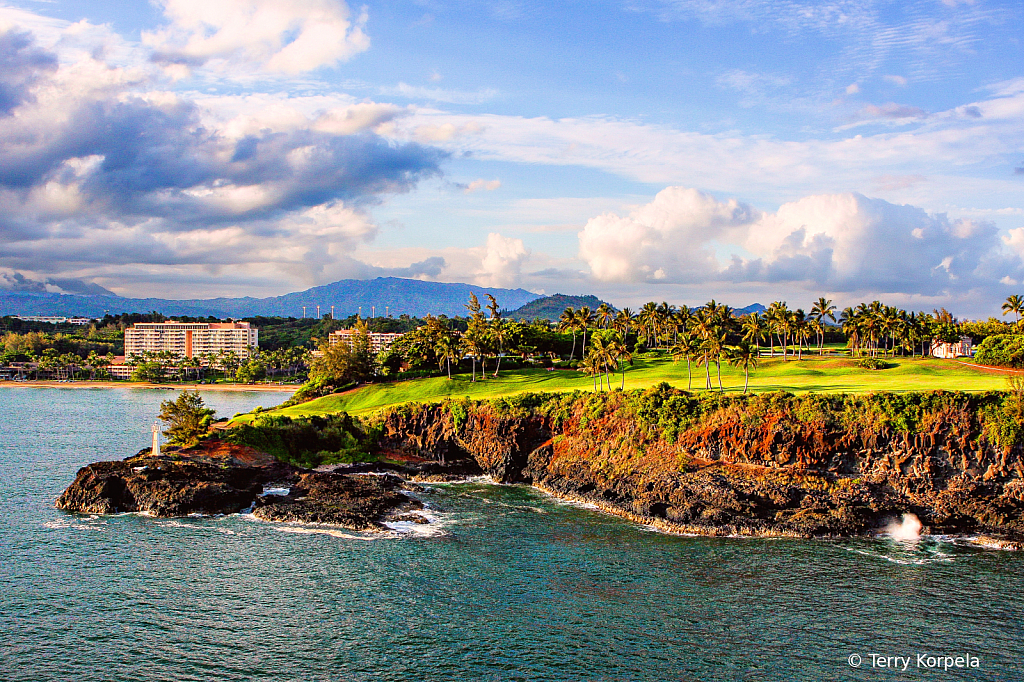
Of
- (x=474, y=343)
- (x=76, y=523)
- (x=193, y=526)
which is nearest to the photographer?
(x=193, y=526)

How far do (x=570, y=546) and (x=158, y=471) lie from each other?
33.0m

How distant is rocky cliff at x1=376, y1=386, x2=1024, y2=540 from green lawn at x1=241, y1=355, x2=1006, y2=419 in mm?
11560

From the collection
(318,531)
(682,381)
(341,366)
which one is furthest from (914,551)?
(341,366)

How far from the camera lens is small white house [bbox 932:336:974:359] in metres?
103

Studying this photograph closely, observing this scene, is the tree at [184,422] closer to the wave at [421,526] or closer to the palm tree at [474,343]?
the wave at [421,526]

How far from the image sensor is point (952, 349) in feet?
345

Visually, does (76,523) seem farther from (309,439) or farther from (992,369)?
(992,369)

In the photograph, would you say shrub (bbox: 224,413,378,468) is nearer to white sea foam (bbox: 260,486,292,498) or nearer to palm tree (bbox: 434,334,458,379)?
white sea foam (bbox: 260,486,292,498)

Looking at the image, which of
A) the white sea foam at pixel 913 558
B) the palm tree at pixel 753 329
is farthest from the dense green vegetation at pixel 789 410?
the palm tree at pixel 753 329

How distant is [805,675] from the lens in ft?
97.0

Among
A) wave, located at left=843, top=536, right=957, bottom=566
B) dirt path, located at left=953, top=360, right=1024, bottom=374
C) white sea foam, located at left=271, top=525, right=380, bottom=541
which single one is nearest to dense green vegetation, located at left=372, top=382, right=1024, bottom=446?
wave, located at left=843, top=536, right=957, bottom=566

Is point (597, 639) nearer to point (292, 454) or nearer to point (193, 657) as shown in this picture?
point (193, 657)

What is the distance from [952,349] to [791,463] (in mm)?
65562

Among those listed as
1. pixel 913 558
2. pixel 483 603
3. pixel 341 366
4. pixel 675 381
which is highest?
pixel 341 366
